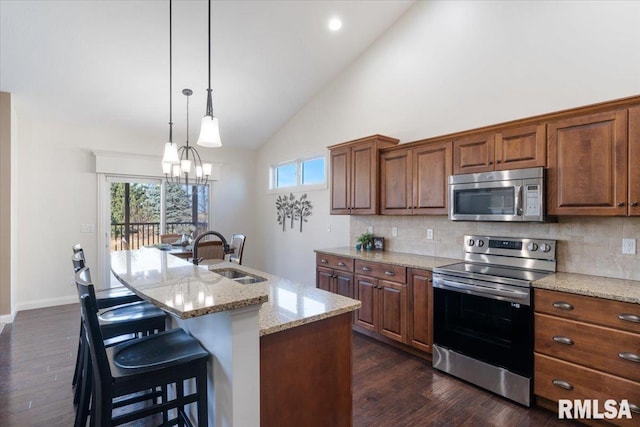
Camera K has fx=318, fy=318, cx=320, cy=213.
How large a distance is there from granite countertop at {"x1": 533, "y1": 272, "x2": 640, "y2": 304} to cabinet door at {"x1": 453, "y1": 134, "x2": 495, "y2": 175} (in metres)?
1.05

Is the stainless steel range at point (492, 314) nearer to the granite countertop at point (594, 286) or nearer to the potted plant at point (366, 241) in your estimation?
the granite countertop at point (594, 286)

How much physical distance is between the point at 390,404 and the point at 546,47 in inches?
129

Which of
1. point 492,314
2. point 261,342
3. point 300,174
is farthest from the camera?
point 300,174

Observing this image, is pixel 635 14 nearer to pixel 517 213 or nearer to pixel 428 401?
pixel 517 213

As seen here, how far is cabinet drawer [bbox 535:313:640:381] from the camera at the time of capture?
6.25 feet

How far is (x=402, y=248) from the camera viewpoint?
3875 mm

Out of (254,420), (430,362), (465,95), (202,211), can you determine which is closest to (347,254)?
(430,362)

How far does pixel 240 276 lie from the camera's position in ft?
7.73

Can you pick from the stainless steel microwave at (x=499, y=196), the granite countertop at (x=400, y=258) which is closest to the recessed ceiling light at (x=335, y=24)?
the stainless steel microwave at (x=499, y=196)

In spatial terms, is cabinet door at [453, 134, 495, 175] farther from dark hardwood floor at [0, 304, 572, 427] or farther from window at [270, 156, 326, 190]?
window at [270, 156, 326, 190]

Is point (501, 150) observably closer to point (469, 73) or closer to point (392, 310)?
point (469, 73)

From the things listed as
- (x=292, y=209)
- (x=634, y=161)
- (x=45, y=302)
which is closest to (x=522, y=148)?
(x=634, y=161)

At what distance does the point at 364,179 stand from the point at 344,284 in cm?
128

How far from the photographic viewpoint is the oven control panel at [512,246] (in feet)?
8.88
